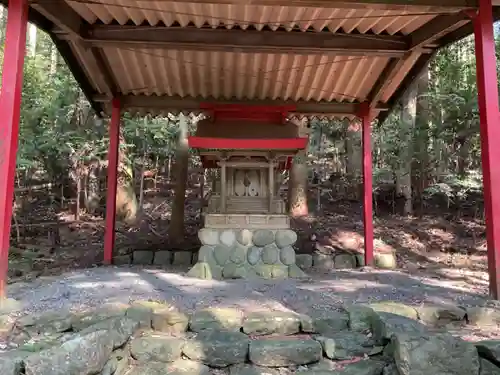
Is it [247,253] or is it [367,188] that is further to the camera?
[367,188]

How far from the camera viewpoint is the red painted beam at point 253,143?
20.7 ft

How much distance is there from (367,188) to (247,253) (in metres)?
2.82

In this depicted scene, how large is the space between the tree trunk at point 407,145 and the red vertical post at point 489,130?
240 inches

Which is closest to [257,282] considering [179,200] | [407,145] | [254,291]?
[254,291]

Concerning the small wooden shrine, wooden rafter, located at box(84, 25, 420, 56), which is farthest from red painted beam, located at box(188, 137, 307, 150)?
wooden rafter, located at box(84, 25, 420, 56)

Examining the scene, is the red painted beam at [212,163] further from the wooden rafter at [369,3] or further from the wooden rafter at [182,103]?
the wooden rafter at [369,3]

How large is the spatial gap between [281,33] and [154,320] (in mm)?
4252

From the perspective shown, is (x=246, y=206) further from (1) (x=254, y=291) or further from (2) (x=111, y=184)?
(2) (x=111, y=184)

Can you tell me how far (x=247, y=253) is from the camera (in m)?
6.39

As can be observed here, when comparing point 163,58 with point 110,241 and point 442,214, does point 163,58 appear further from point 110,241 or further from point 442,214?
point 442,214

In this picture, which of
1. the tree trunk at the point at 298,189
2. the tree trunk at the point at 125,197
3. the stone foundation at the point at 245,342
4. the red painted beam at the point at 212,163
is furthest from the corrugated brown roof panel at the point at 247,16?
the tree trunk at the point at 125,197

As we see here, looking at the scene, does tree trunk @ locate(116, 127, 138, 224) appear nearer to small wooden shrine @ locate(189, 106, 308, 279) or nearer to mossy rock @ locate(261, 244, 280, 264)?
small wooden shrine @ locate(189, 106, 308, 279)

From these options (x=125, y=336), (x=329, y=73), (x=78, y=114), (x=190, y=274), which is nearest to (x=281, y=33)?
(x=329, y=73)

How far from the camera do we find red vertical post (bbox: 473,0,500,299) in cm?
425
